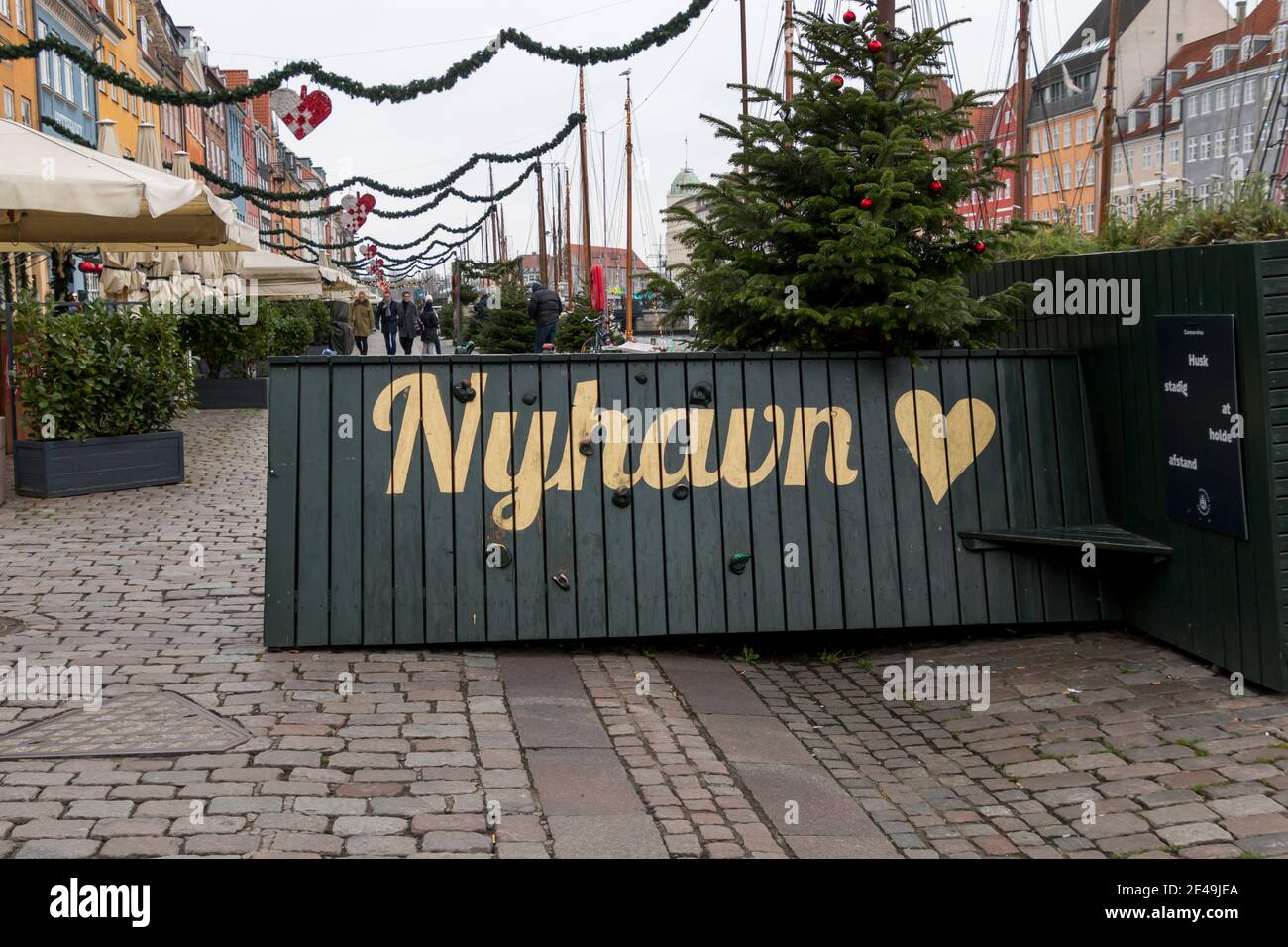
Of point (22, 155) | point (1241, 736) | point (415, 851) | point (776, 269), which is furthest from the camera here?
point (22, 155)

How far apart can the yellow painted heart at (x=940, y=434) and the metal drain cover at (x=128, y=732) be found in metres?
4.22

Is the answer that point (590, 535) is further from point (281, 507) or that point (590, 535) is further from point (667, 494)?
point (281, 507)

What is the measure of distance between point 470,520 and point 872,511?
2330 millimetres

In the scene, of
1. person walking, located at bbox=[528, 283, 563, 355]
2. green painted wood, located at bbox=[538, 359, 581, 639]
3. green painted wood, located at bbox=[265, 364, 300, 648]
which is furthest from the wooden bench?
person walking, located at bbox=[528, 283, 563, 355]

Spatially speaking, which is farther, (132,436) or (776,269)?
(132,436)

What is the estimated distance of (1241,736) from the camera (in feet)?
20.1

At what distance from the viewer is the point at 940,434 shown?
8.06m

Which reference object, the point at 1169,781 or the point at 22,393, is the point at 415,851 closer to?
the point at 1169,781

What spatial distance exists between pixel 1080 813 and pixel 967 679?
191cm

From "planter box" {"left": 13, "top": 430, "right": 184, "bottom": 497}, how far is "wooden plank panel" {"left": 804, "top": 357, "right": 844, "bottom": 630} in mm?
7305

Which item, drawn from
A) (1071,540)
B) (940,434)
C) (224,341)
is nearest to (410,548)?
(940,434)

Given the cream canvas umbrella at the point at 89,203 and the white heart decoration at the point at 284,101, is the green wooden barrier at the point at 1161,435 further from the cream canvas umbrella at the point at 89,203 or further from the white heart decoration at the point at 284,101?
the white heart decoration at the point at 284,101

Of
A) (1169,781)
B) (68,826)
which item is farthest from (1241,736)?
(68,826)

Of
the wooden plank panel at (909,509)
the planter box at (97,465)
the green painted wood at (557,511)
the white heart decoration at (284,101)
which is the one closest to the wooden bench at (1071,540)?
the wooden plank panel at (909,509)
